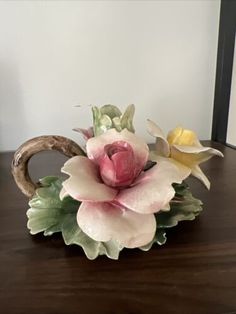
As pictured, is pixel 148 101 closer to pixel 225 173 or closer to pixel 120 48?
pixel 120 48

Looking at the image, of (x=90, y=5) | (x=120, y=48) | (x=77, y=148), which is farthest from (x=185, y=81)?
(x=77, y=148)

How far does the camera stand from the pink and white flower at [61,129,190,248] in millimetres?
352

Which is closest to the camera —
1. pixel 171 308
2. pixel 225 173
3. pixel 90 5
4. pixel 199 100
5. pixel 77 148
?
pixel 171 308

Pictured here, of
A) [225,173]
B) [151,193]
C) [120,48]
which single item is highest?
[120,48]

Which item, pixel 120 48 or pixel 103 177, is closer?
pixel 103 177

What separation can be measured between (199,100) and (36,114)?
410mm

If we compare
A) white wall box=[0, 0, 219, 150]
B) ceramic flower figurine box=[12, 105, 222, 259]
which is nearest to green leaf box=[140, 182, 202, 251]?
ceramic flower figurine box=[12, 105, 222, 259]

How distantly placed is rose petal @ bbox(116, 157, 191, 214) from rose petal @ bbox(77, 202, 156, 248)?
1 cm

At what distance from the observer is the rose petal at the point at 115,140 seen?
1.28ft

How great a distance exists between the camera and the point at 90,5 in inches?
30.4

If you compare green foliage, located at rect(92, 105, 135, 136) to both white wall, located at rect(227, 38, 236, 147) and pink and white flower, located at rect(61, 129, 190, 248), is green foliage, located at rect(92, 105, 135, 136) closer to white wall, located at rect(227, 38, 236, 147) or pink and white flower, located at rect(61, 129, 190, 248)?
pink and white flower, located at rect(61, 129, 190, 248)

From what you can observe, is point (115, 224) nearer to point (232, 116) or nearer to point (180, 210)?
point (180, 210)

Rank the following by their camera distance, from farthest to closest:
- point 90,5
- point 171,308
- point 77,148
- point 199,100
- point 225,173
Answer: point 199,100
point 90,5
point 225,173
point 77,148
point 171,308

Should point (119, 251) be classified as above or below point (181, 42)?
below
